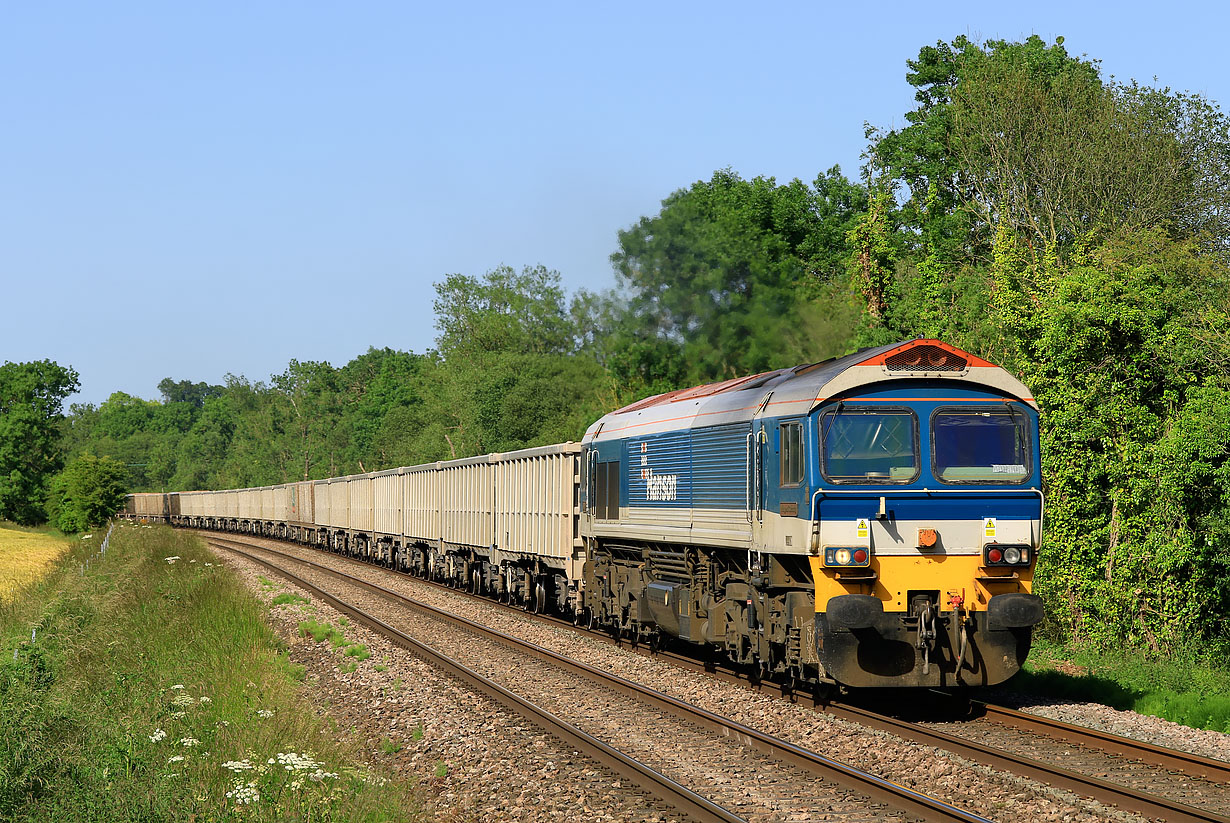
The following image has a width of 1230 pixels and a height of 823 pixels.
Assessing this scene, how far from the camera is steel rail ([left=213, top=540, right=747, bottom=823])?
372 inches

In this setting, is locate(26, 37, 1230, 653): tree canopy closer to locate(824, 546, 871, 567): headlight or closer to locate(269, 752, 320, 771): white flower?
locate(824, 546, 871, 567): headlight

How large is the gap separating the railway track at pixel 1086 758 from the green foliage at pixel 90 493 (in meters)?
62.8

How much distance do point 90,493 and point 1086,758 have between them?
6715 cm

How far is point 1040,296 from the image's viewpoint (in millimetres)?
20328

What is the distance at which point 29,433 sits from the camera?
87.9 m

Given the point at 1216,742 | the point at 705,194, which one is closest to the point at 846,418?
the point at 1216,742

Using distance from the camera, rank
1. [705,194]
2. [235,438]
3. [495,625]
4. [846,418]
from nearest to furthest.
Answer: [846,418] → [495,625] → [705,194] → [235,438]

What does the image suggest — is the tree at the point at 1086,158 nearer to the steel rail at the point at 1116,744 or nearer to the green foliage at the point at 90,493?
the steel rail at the point at 1116,744

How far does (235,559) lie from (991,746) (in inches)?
1516

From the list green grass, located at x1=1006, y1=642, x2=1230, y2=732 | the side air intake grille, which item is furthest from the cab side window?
green grass, located at x1=1006, y1=642, x2=1230, y2=732

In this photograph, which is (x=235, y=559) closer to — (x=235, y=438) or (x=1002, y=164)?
(x=1002, y=164)

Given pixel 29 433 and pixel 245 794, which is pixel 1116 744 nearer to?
pixel 245 794

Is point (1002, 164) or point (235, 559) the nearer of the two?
point (1002, 164)

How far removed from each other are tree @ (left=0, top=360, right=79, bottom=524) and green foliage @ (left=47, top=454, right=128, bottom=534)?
17.9m
